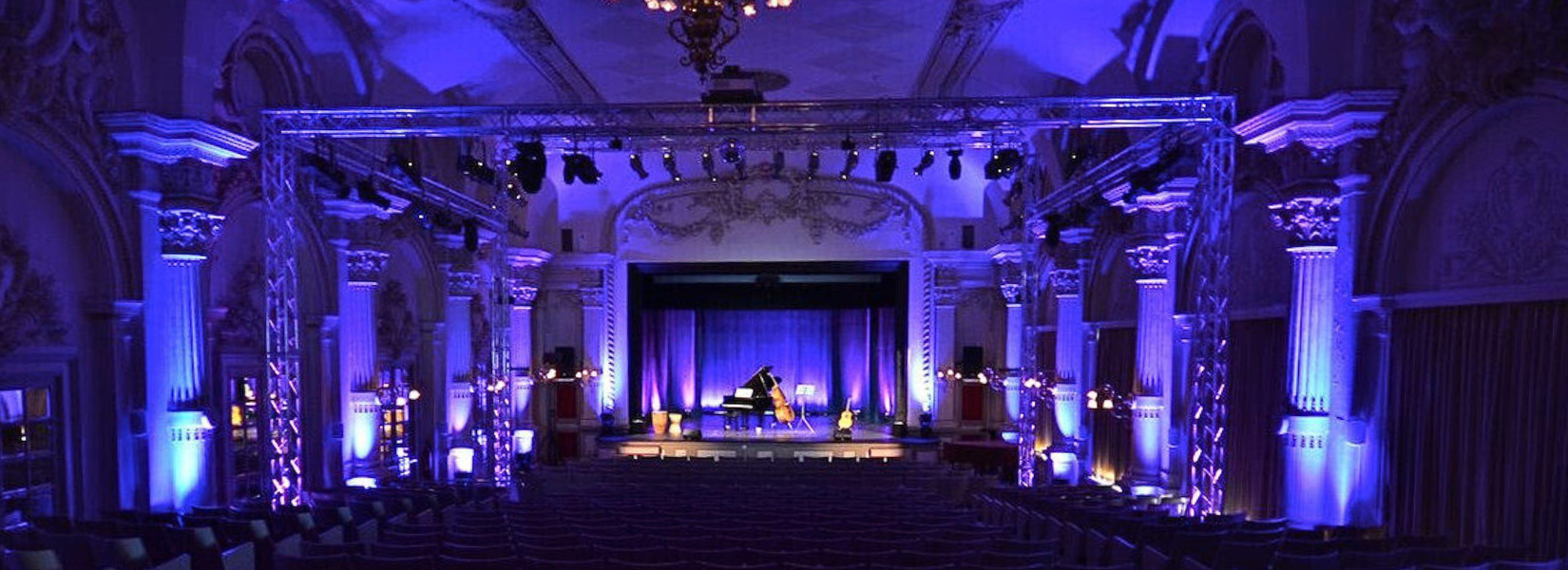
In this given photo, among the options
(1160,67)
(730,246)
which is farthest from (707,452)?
(1160,67)

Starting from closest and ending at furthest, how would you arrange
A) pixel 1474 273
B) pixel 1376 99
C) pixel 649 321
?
pixel 1474 273 < pixel 1376 99 < pixel 649 321

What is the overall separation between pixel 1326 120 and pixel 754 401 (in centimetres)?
1815

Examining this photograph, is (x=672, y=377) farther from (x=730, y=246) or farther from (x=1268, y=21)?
(x=1268, y=21)

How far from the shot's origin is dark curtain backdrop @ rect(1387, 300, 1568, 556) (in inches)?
283

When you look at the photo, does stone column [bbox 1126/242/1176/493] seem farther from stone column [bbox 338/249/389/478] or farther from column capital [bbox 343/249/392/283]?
stone column [bbox 338/249/389/478]

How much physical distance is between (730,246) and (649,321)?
4327 mm

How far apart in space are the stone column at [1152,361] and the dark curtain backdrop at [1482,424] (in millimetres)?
4260

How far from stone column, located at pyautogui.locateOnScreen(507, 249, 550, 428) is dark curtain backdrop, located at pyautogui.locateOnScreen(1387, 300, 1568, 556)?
1811 centimetres

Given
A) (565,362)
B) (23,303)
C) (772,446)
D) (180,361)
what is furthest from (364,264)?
(772,446)

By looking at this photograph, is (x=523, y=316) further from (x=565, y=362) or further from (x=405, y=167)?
(x=405, y=167)

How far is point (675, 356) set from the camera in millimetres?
28906

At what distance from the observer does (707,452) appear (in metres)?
22.6

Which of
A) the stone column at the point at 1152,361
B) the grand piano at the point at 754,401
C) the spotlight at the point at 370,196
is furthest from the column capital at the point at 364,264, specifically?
the grand piano at the point at 754,401

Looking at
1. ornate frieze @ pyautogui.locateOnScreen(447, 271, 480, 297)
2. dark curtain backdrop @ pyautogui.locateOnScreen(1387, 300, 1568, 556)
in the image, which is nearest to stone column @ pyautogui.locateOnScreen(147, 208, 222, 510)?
ornate frieze @ pyautogui.locateOnScreen(447, 271, 480, 297)
